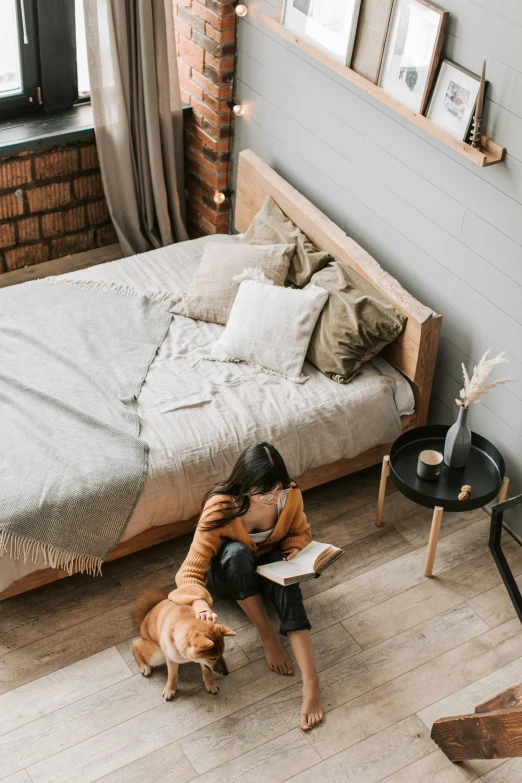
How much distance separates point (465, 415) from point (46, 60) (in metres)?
2.38

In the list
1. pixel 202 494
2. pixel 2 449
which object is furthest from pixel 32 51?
pixel 202 494

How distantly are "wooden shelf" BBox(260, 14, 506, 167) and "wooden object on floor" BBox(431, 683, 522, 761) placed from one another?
148 cm

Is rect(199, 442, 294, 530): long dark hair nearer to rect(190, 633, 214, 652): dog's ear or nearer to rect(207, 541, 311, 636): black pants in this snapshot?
rect(207, 541, 311, 636): black pants

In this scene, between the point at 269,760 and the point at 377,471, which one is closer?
the point at 269,760

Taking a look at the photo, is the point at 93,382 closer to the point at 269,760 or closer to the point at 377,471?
the point at 377,471

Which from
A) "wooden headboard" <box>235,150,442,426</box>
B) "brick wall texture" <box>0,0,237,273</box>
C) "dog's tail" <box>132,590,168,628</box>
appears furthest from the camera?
"brick wall texture" <box>0,0,237,273</box>

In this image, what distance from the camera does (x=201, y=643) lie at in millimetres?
2141

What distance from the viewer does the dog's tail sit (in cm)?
245

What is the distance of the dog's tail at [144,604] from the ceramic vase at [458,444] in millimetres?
1015

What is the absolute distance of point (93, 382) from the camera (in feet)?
9.43

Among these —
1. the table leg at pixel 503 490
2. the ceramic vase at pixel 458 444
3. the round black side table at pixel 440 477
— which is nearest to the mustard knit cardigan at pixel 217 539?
the round black side table at pixel 440 477

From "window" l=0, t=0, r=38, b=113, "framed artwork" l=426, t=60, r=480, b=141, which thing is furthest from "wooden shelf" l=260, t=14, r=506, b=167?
"window" l=0, t=0, r=38, b=113

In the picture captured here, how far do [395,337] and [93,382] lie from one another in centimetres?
104

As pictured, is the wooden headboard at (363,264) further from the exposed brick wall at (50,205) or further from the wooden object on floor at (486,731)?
the wooden object on floor at (486,731)
